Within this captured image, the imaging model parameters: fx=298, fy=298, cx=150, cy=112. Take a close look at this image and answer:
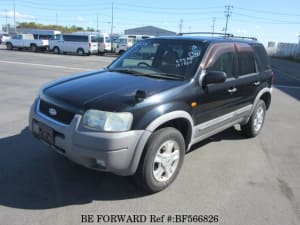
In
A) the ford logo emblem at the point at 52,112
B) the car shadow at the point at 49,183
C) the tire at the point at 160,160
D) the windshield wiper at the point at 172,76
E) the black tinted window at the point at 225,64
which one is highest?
the black tinted window at the point at 225,64

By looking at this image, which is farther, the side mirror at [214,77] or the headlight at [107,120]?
the side mirror at [214,77]

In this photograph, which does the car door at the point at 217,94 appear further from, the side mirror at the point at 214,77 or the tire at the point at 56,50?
the tire at the point at 56,50

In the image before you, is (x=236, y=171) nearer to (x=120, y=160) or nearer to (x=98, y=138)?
(x=120, y=160)

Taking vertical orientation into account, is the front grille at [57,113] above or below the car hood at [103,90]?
below

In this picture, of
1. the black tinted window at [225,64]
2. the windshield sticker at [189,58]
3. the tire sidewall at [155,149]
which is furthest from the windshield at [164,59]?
the tire sidewall at [155,149]

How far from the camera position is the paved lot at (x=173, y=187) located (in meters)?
3.13

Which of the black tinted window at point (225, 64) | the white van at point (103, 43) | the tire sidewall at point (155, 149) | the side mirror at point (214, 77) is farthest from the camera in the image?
the white van at point (103, 43)

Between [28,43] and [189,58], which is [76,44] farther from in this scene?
[189,58]

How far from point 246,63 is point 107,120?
3.04 m

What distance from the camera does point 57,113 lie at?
3311 millimetres

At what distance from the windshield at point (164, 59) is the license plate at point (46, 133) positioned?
141cm

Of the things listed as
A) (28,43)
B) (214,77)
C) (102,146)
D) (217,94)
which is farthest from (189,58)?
(28,43)

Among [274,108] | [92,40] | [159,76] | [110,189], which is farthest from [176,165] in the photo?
[92,40]

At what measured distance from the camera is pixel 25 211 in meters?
3.04
